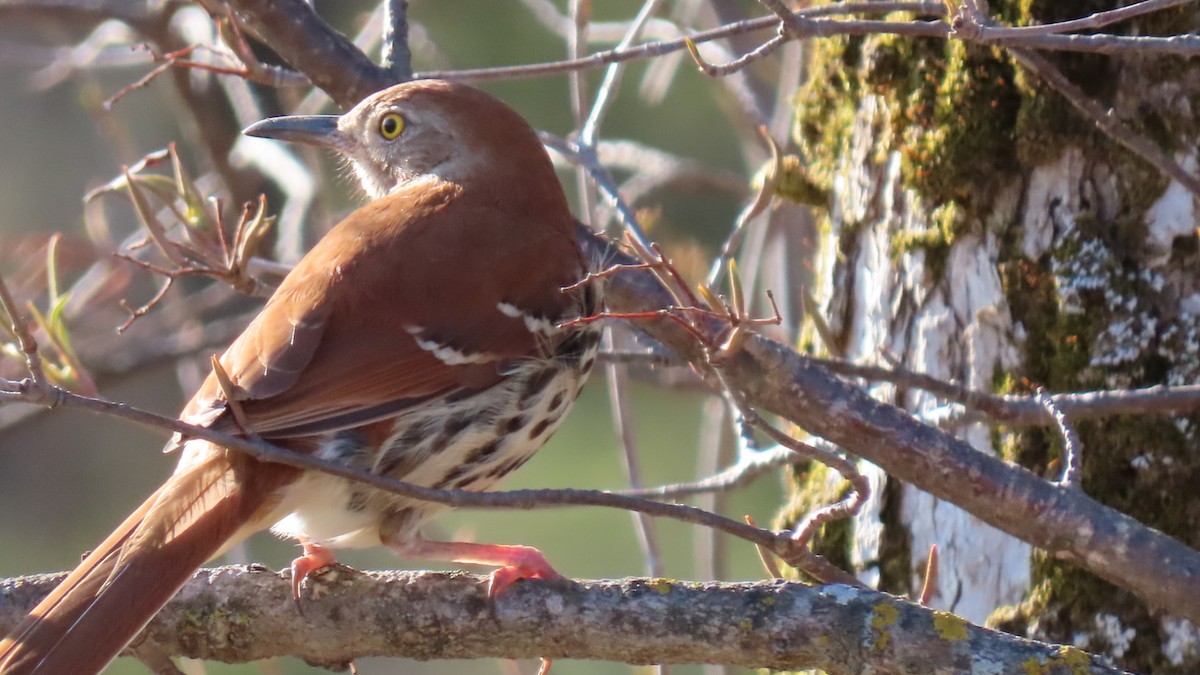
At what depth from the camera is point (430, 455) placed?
2.88 m

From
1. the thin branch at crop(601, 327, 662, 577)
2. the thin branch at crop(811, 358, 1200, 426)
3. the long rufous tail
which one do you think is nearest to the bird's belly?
the long rufous tail

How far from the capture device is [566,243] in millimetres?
3391

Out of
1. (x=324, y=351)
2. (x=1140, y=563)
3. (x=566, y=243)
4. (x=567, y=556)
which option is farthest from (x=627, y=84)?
(x=1140, y=563)

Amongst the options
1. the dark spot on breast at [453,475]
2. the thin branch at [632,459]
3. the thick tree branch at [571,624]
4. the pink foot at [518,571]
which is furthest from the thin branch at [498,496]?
the thin branch at [632,459]

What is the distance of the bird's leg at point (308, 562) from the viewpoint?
2.58 m

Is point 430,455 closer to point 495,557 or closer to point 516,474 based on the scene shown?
point 495,557

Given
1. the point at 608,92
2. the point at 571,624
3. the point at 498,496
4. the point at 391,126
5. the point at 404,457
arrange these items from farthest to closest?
1. the point at 391,126
2. the point at 608,92
3. the point at 404,457
4. the point at 571,624
5. the point at 498,496

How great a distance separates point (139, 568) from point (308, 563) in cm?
41

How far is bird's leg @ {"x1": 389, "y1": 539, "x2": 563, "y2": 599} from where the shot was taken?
8.12 ft

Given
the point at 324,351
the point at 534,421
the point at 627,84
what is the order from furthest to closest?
the point at 627,84
the point at 534,421
the point at 324,351

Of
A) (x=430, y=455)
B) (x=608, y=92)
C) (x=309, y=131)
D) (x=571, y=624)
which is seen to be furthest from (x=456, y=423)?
A: (x=309, y=131)

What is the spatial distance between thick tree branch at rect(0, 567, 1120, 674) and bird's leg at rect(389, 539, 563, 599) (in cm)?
4

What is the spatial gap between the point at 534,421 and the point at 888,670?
3.69 ft

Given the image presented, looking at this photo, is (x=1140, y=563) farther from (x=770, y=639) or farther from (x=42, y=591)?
(x=42, y=591)
